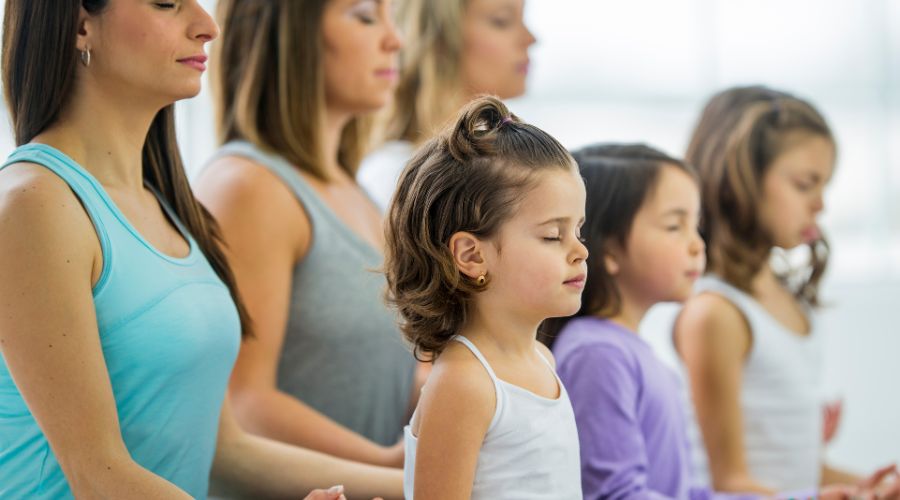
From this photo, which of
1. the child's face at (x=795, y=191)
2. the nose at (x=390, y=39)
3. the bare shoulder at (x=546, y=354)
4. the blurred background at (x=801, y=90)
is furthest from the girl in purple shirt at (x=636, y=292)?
the blurred background at (x=801, y=90)

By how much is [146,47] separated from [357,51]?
24.8 inches

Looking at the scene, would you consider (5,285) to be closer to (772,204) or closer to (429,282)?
(429,282)

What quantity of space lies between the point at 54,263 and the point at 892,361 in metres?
3.35

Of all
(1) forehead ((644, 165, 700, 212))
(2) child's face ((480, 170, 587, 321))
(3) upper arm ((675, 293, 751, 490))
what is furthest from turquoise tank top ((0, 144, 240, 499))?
(3) upper arm ((675, 293, 751, 490))

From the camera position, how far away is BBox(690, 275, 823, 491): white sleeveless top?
2.06 meters

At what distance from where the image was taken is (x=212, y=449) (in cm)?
139

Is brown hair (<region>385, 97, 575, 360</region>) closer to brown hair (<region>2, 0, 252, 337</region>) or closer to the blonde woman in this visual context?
brown hair (<region>2, 0, 252, 337</region>)

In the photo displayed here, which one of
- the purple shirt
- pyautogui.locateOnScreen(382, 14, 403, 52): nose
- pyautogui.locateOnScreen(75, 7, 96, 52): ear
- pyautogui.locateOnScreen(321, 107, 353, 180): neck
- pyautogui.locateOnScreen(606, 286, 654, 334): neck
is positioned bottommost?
the purple shirt

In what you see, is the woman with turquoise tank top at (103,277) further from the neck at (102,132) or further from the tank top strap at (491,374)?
the tank top strap at (491,374)

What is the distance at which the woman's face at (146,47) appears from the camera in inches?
48.3

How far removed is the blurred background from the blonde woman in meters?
1.60

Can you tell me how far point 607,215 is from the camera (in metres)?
1.60

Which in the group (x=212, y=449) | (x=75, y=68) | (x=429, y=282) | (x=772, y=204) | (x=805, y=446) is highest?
(x=75, y=68)

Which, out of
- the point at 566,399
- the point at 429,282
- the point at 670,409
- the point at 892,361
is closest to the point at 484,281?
the point at 429,282
